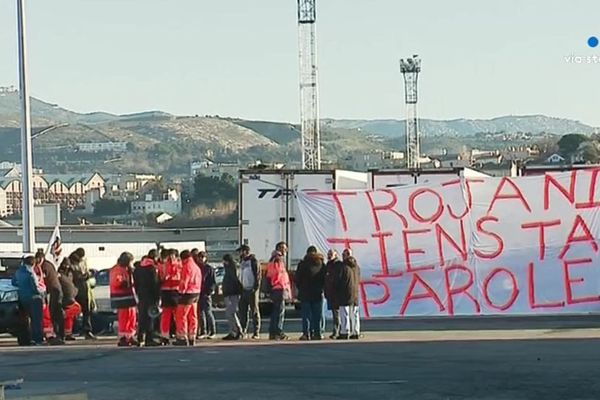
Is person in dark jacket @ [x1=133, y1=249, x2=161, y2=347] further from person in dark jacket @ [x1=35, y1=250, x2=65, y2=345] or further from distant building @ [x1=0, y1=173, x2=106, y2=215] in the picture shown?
distant building @ [x1=0, y1=173, x2=106, y2=215]

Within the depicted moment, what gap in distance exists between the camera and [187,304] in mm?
21219

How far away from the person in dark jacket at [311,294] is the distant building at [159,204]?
102903mm

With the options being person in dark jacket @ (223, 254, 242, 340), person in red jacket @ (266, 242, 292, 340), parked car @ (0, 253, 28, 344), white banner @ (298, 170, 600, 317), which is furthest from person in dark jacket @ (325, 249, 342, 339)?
parked car @ (0, 253, 28, 344)

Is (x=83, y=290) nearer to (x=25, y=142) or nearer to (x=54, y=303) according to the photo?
(x=54, y=303)

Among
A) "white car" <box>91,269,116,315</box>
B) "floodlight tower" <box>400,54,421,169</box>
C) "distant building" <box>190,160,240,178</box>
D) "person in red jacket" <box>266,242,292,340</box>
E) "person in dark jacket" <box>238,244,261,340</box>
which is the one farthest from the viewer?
"distant building" <box>190,160,240,178</box>

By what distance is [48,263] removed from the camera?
22.5m

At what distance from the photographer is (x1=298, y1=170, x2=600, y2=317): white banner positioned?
79.9 ft

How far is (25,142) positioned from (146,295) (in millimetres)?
10109

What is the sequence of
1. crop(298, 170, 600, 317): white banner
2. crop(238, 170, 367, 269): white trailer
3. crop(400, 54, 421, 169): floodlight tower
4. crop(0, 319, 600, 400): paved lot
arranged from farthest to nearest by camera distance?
crop(400, 54, 421, 169): floodlight tower < crop(238, 170, 367, 269): white trailer < crop(298, 170, 600, 317): white banner < crop(0, 319, 600, 400): paved lot

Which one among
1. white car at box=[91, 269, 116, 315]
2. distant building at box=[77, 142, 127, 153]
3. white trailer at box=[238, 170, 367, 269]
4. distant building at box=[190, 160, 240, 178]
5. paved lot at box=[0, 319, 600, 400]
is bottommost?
white car at box=[91, 269, 116, 315]

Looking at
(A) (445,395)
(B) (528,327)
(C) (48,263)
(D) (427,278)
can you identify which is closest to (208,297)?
(C) (48,263)

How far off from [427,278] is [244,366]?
826cm

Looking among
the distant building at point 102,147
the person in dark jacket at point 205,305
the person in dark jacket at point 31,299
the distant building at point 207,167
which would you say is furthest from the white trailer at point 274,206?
the distant building at point 102,147

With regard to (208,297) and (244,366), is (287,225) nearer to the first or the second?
(208,297)
